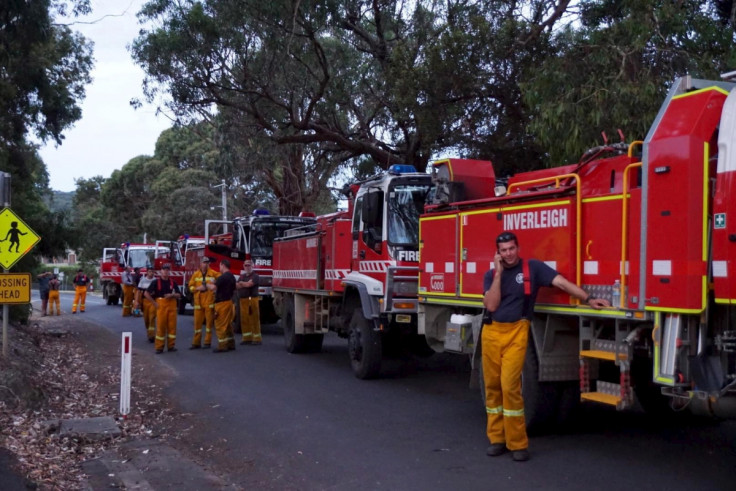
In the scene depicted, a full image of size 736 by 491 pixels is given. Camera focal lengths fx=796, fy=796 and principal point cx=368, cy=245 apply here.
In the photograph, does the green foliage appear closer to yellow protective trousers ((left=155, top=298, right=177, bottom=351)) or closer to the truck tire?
the truck tire

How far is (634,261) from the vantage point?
245 inches

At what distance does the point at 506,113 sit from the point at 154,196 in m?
38.3

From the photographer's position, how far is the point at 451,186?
9180mm

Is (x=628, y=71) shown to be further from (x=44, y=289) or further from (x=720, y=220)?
(x=44, y=289)

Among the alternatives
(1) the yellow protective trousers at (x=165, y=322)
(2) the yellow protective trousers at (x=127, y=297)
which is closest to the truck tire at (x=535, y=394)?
(1) the yellow protective trousers at (x=165, y=322)

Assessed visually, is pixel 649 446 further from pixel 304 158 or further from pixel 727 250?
pixel 304 158

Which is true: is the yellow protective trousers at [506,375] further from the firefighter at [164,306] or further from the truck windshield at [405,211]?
the firefighter at [164,306]

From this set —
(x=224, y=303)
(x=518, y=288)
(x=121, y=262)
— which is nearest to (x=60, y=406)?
(x=224, y=303)

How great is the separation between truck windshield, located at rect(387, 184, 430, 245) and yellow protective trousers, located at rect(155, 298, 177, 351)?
21.4ft

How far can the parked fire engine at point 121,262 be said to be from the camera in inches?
1355

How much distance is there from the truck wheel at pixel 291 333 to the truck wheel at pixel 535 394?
8186 millimetres

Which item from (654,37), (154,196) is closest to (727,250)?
(654,37)

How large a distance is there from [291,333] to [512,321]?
9326 millimetres

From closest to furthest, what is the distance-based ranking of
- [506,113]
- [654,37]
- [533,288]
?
[533,288], [654,37], [506,113]
